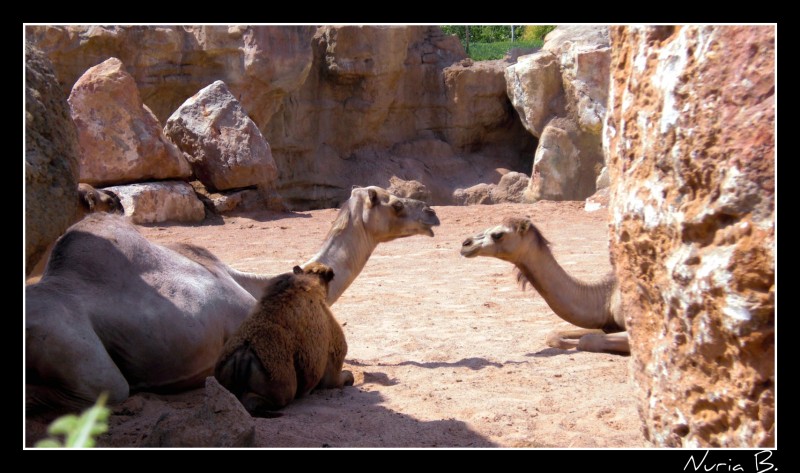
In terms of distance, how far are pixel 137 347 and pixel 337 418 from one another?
1.13 meters

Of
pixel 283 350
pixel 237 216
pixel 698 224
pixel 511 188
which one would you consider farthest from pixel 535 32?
pixel 698 224

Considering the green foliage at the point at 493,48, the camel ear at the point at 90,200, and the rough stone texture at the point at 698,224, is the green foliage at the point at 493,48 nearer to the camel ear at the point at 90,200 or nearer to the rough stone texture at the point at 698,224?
the camel ear at the point at 90,200

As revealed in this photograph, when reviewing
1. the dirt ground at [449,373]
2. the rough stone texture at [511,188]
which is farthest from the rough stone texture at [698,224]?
the rough stone texture at [511,188]

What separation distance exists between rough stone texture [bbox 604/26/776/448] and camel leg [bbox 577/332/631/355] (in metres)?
3.09

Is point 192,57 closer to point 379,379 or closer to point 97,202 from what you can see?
point 97,202

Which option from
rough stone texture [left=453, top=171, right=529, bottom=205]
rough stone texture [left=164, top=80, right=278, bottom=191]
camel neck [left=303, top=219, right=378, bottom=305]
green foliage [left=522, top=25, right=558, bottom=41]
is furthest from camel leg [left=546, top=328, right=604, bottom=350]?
green foliage [left=522, top=25, right=558, bottom=41]

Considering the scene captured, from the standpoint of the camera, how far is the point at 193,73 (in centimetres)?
1727

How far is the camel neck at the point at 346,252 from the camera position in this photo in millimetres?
6305

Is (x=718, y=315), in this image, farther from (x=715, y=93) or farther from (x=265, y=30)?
(x=265, y=30)

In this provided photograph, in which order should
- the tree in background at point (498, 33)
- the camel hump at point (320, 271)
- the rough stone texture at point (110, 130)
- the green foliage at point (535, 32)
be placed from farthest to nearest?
the green foliage at point (535, 32) → the tree in background at point (498, 33) → the rough stone texture at point (110, 130) → the camel hump at point (320, 271)

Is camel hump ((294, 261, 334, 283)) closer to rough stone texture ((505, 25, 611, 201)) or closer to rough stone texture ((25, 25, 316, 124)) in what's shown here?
rough stone texture ((25, 25, 316, 124))

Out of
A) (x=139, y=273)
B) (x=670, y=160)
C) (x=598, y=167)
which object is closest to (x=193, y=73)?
(x=598, y=167)

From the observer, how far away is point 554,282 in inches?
272
